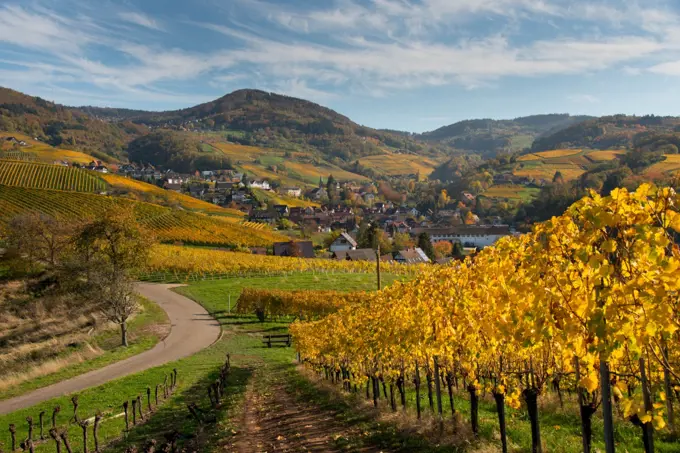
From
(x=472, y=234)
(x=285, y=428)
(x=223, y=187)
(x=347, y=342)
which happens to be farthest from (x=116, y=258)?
(x=223, y=187)

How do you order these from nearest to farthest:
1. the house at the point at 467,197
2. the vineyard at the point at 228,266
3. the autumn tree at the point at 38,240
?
1. the autumn tree at the point at 38,240
2. the vineyard at the point at 228,266
3. the house at the point at 467,197

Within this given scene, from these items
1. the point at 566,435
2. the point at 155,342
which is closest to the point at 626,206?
the point at 566,435

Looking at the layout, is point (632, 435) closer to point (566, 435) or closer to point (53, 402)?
point (566, 435)

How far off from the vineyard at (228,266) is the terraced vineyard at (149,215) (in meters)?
15.1

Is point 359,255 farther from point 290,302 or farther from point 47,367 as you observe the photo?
point 47,367

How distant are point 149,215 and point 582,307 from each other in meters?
89.3

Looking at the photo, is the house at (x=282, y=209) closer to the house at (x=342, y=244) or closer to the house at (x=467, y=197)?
the house at (x=342, y=244)

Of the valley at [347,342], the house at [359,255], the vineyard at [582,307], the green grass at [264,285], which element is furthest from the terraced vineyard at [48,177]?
the vineyard at [582,307]

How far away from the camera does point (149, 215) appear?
279 ft

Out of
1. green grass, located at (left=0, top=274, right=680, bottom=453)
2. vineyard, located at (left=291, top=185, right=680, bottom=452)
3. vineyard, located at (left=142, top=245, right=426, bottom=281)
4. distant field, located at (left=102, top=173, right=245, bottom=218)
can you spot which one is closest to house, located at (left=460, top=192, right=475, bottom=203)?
distant field, located at (left=102, top=173, right=245, bottom=218)

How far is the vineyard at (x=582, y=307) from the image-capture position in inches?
152

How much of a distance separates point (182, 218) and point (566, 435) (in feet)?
275

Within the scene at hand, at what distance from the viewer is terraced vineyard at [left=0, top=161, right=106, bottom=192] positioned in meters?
96.8

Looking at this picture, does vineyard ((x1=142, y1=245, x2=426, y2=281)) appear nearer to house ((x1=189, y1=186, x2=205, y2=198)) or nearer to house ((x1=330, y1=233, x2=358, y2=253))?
house ((x1=330, y1=233, x2=358, y2=253))
